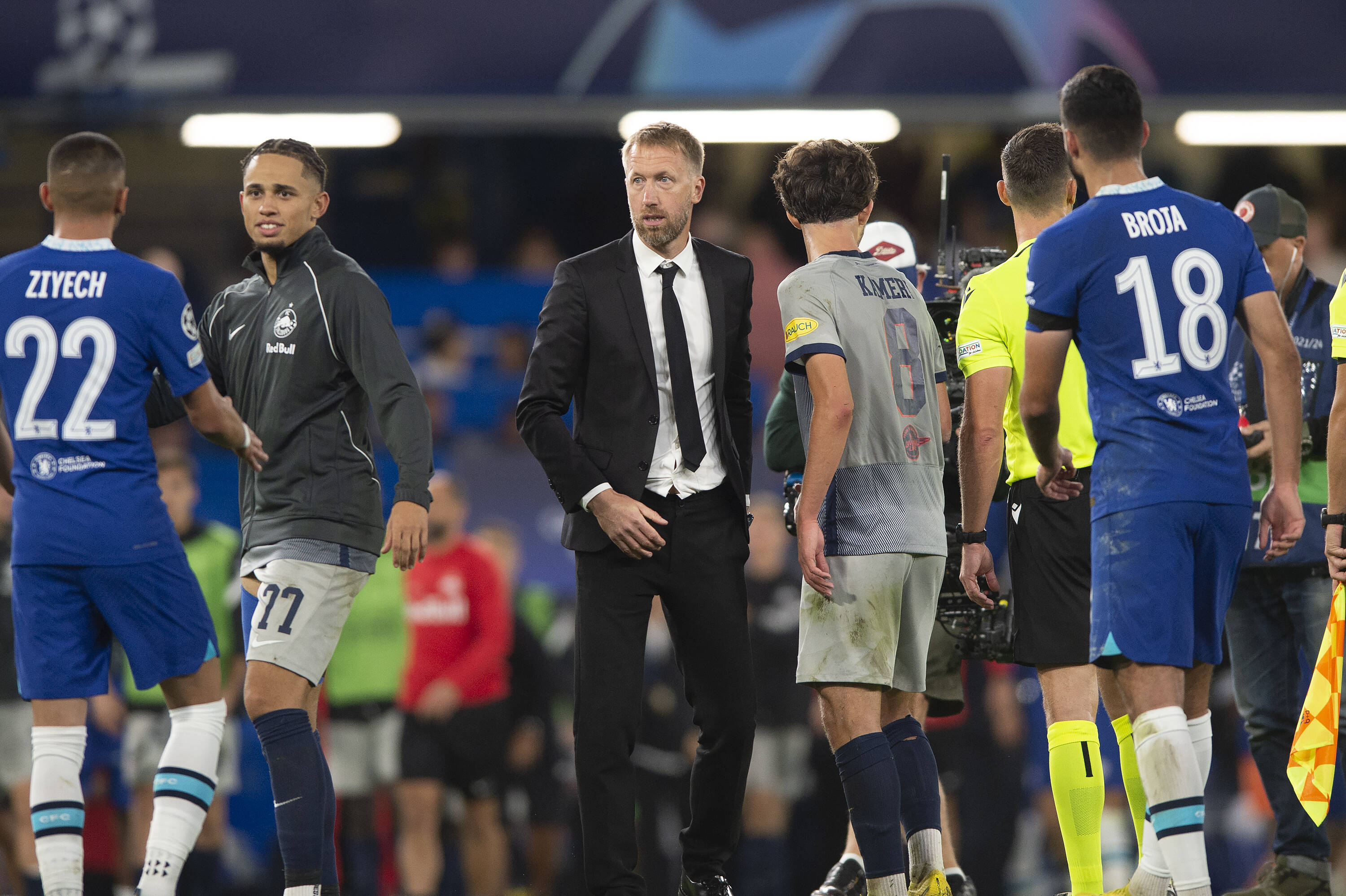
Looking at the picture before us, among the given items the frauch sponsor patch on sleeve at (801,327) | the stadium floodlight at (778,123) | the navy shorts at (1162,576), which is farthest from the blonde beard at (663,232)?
the stadium floodlight at (778,123)

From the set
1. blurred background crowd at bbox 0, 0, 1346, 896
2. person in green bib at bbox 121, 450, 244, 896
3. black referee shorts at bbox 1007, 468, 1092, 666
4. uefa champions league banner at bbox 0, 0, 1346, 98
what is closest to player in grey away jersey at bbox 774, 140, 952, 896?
black referee shorts at bbox 1007, 468, 1092, 666

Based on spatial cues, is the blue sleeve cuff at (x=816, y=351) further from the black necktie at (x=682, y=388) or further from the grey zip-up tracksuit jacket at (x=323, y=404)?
the grey zip-up tracksuit jacket at (x=323, y=404)

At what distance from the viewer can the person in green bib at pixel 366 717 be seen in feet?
28.6

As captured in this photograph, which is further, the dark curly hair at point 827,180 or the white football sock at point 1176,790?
the dark curly hair at point 827,180

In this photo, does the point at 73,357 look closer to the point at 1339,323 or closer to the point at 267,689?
the point at 267,689

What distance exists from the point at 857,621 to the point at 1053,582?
0.77m

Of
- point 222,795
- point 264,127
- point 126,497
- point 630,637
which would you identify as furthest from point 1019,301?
point 264,127

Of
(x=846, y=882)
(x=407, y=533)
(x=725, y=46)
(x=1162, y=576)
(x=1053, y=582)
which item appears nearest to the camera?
(x=1162, y=576)

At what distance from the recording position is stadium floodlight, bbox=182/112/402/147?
409 inches

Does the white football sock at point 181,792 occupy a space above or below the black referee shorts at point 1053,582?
below

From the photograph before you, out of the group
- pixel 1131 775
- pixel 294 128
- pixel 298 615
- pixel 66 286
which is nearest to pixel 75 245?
pixel 66 286

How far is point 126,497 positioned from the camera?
4.41m

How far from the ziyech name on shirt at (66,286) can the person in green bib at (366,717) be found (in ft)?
14.5

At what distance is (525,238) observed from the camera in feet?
38.1
